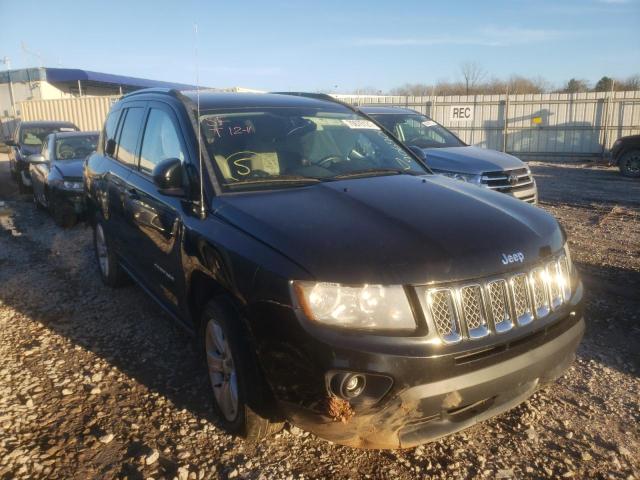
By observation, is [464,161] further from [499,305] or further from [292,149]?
[499,305]

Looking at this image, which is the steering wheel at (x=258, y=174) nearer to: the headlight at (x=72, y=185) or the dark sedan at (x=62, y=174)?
the dark sedan at (x=62, y=174)

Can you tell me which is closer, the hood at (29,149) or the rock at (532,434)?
the rock at (532,434)

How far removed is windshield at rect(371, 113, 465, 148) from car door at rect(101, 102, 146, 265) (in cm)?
481

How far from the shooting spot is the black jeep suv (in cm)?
223

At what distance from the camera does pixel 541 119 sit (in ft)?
65.5

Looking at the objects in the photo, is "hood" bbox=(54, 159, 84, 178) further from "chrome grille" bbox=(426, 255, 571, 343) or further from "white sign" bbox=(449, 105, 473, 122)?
"white sign" bbox=(449, 105, 473, 122)

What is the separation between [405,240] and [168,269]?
1.74 meters

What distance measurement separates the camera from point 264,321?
2.38 metres

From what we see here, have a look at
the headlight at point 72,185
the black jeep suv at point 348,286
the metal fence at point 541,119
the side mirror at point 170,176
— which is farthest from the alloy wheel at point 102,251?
the metal fence at point 541,119

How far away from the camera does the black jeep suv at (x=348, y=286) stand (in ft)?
7.32

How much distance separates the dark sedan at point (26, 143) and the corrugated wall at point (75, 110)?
→ 10.7m

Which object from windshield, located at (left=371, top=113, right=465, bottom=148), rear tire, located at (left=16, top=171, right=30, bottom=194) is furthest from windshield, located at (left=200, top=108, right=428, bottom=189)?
rear tire, located at (left=16, top=171, right=30, bottom=194)

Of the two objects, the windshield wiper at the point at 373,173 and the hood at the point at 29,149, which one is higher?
the windshield wiper at the point at 373,173

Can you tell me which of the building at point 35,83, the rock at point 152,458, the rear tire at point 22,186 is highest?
the building at point 35,83
